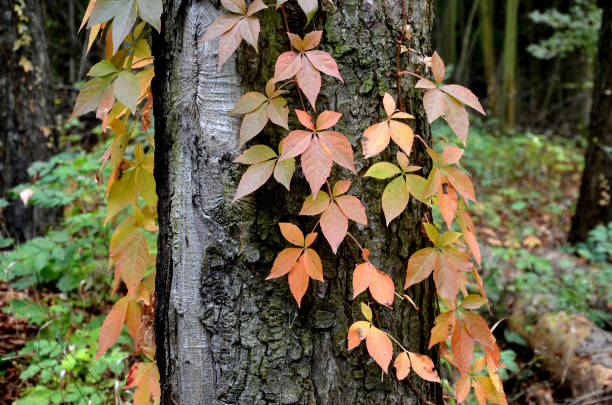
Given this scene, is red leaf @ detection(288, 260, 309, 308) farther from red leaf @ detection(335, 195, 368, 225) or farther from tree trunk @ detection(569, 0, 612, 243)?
tree trunk @ detection(569, 0, 612, 243)

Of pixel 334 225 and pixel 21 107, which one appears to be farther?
pixel 21 107

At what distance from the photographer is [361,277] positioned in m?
1.08

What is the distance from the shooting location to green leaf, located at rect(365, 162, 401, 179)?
1.07 meters

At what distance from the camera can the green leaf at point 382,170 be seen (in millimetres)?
1073

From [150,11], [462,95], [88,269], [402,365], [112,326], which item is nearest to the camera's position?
[150,11]

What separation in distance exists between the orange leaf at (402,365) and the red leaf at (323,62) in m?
0.77

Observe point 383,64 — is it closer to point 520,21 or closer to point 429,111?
point 429,111

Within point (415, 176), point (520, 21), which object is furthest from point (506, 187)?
point (520, 21)

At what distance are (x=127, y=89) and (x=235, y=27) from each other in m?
0.31

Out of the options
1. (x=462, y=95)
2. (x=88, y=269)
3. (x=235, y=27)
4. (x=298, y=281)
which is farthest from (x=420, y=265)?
(x=88, y=269)

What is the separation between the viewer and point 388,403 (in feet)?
3.86

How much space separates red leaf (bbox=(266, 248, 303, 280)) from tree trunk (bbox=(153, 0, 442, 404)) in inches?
2.1

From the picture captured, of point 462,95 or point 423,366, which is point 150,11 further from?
point 423,366

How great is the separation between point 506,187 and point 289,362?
27.0 ft
